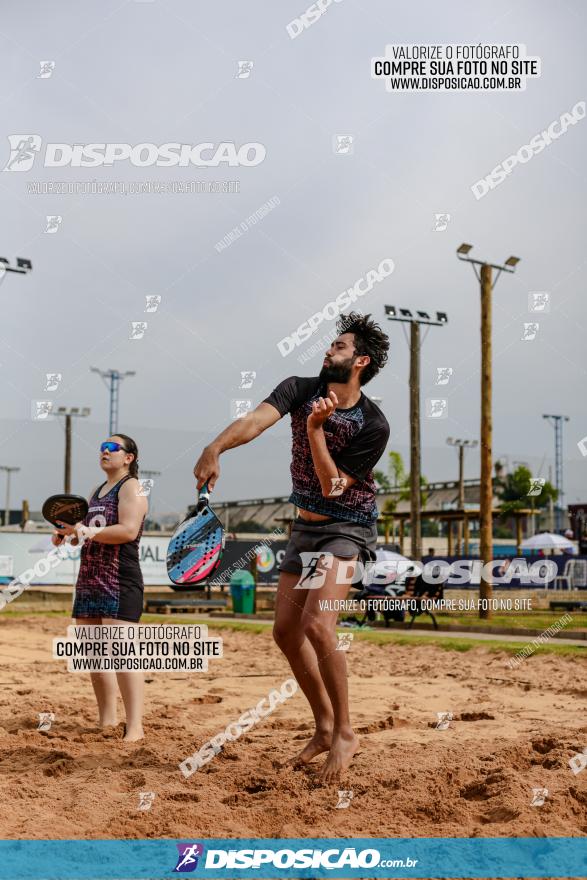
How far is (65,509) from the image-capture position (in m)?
5.78

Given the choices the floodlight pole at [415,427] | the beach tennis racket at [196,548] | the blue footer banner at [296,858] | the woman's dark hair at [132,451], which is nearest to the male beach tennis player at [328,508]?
the beach tennis racket at [196,548]

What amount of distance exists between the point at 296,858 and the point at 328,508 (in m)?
1.87

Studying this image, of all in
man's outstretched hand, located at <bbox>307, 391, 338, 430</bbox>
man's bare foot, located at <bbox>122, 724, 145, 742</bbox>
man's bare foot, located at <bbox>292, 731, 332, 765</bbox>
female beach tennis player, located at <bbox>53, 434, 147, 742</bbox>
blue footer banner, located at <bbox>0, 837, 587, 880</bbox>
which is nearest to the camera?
blue footer banner, located at <bbox>0, 837, 587, 880</bbox>

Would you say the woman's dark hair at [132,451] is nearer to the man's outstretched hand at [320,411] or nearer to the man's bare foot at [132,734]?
the man's bare foot at [132,734]

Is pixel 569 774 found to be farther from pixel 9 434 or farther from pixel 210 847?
pixel 9 434

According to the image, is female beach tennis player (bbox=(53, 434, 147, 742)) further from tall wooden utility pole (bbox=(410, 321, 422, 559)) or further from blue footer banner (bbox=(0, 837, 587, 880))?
tall wooden utility pole (bbox=(410, 321, 422, 559))

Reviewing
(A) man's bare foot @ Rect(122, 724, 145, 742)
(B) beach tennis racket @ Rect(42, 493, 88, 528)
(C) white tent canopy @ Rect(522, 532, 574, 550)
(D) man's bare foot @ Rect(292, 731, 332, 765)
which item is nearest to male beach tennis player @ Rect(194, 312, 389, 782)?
(D) man's bare foot @ Rect(292, 731, 332, 765)

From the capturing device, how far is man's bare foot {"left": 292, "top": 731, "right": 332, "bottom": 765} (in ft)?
15.2

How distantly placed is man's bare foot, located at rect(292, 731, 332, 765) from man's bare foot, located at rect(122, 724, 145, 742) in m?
1.27

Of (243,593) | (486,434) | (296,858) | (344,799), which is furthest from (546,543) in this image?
(296,858)

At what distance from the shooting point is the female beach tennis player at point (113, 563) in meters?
5.64

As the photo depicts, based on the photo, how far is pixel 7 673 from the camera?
31.1ft

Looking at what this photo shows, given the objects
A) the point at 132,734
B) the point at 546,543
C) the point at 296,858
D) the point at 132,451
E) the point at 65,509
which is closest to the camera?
the point at 296,858

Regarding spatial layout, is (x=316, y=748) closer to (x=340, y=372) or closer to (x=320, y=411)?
(x=320, y=411)
